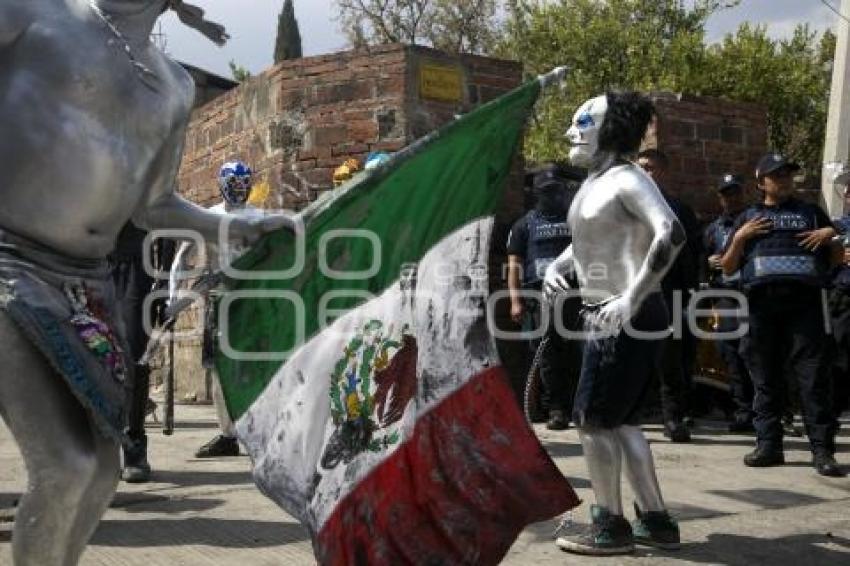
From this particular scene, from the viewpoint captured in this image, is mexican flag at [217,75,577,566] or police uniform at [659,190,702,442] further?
police uniform at [659,190,702,442]

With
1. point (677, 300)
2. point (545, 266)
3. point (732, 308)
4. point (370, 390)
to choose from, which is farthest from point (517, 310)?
point (370, 390)

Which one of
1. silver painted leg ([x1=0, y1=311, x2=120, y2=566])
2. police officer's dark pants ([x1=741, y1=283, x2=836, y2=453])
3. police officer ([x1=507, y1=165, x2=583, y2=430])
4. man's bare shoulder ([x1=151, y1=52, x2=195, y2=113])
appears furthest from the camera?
police officer ([x1=507, y1=165, x2=583, y2=430])

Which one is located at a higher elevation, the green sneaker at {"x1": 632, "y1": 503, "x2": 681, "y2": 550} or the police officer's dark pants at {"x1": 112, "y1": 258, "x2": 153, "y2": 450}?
the police officer's dark pants at {"x1": 112, "y1": 258, "x2": 153, "y2": 450}

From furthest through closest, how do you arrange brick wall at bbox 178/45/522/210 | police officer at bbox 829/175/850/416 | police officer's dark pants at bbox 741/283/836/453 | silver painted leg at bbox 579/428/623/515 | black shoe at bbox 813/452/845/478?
1. brick wall at bbox 178/45/522/210
2. police officer at bbox 829/175/850/416
3. police officer's dark pants at bbox 741/283/836/453
4. black shoe at bbox 813/452/845/478
5. silver painted leg at bbox 579/428/623/515

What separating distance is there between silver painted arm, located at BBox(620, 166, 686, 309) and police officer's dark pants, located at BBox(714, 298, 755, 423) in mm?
4012

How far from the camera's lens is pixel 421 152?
11.0 feet

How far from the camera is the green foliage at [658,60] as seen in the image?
3084cm

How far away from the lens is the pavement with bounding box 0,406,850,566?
13.3 ft

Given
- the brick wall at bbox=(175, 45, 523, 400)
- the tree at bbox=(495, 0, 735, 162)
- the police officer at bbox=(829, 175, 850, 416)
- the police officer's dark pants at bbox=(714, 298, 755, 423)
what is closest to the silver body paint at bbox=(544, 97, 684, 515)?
the police officer at bbox=(829, 175, 850, 416)

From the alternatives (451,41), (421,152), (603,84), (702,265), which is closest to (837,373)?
(702,265)

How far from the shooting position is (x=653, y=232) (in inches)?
163

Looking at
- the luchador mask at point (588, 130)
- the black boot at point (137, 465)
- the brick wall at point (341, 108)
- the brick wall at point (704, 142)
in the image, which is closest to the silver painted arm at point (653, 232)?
the luchador mask at point (588, 130)

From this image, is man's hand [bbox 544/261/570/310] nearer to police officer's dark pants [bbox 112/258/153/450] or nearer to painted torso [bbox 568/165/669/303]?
painted torso [bbox 568/165/669/303]

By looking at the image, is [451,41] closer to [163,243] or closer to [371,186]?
[163,243]
